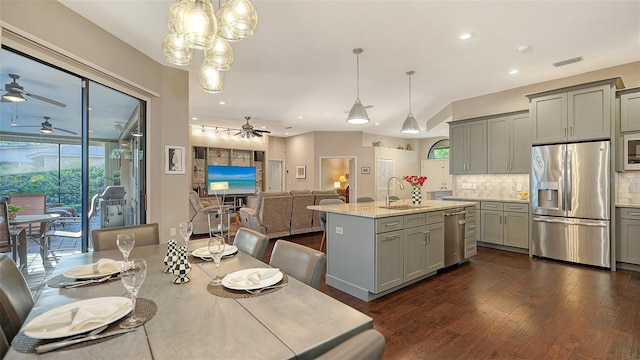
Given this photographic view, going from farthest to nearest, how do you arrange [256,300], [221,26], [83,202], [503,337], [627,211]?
[627,211]
[83,202]
[503,337]
[221,26]
[256,300]

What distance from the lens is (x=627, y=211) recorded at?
383cm

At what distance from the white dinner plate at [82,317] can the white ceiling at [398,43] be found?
2.63m

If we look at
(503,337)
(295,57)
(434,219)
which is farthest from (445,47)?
(503,337)

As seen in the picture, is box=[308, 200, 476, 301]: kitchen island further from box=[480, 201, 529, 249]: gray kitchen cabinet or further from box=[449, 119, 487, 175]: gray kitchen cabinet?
box=[449, 119, 487, 175]: gray kitchen cabinet

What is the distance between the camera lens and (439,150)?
1048cm

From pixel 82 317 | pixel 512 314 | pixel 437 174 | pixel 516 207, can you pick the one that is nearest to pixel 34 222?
pixel 82 317

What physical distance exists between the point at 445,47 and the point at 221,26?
297 centimetres

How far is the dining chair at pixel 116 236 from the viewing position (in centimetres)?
211

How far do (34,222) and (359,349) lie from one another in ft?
10.8

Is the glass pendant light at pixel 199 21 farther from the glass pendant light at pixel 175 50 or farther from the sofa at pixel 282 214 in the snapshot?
the sofa at pixel 282 214

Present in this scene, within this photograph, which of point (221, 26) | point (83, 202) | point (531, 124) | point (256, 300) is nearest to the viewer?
point (256, 300)

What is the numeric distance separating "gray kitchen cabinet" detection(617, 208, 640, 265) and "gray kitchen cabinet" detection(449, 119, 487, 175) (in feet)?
6.46

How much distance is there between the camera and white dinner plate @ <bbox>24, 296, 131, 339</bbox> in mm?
899

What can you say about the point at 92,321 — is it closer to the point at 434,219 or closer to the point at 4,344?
the point at 4,344
